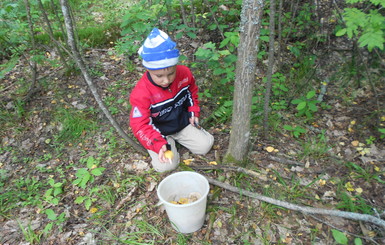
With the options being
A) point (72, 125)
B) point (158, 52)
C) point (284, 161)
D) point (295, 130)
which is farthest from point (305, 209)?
point (72, 125)

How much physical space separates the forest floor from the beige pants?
9 cm

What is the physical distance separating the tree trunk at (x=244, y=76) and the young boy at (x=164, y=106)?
1.45ft

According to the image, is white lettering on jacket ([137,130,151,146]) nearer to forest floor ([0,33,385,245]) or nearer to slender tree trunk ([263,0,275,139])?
forest floor ([0,33,385,245])

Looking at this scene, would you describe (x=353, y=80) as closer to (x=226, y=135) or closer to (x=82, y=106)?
(x=226, y=135)

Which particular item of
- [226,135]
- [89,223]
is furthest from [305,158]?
[89,223]

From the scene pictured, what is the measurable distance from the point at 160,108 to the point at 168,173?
687mm

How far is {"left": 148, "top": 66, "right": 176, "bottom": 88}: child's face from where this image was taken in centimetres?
227

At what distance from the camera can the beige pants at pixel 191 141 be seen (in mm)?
2707

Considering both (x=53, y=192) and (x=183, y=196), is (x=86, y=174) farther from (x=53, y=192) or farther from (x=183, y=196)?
(x=183, y=196)

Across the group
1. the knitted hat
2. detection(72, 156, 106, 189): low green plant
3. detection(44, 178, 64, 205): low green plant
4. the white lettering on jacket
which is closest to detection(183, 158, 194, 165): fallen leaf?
the white lettering on jacket

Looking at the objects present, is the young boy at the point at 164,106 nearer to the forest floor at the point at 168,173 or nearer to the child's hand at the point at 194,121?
the child's hand at the point at 194,121

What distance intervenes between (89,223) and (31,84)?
8.05 ft

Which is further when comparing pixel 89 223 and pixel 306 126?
pixel 306 126

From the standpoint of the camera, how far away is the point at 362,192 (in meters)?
2.40
